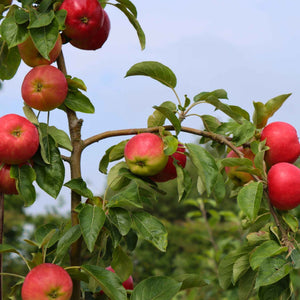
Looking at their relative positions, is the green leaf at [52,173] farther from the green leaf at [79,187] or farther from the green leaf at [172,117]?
the green leaf at [172,117]

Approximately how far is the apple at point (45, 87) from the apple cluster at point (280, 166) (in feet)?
1.42

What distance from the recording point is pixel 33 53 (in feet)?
3.44

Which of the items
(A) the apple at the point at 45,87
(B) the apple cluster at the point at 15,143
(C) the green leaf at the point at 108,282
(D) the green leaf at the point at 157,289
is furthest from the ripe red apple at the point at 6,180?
(D) the green leaf at the point at 157,289

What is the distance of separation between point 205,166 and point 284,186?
0.19 meters

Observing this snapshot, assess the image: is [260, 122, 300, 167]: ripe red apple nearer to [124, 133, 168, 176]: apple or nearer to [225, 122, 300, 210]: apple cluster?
[225, 122, 300, 210]: apple cluster

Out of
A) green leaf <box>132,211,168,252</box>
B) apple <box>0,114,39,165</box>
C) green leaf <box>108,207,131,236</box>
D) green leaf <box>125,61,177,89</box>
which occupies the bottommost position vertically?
green leaf <box>132,211,168,252</box>

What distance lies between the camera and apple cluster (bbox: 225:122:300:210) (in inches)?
A: 40.1

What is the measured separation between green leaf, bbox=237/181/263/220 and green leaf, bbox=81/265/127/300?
0.29 meters

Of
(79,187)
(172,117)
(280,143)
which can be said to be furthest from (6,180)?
(280,143)

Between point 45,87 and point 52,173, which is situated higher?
point 45,87

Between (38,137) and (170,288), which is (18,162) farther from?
(170,288)

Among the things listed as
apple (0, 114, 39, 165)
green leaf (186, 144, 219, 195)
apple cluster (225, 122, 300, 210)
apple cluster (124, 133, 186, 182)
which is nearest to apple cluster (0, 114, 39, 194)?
apple (0, 114, 39, 165)

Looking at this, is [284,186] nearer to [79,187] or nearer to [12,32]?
[79,187]

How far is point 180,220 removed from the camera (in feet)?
30.5
